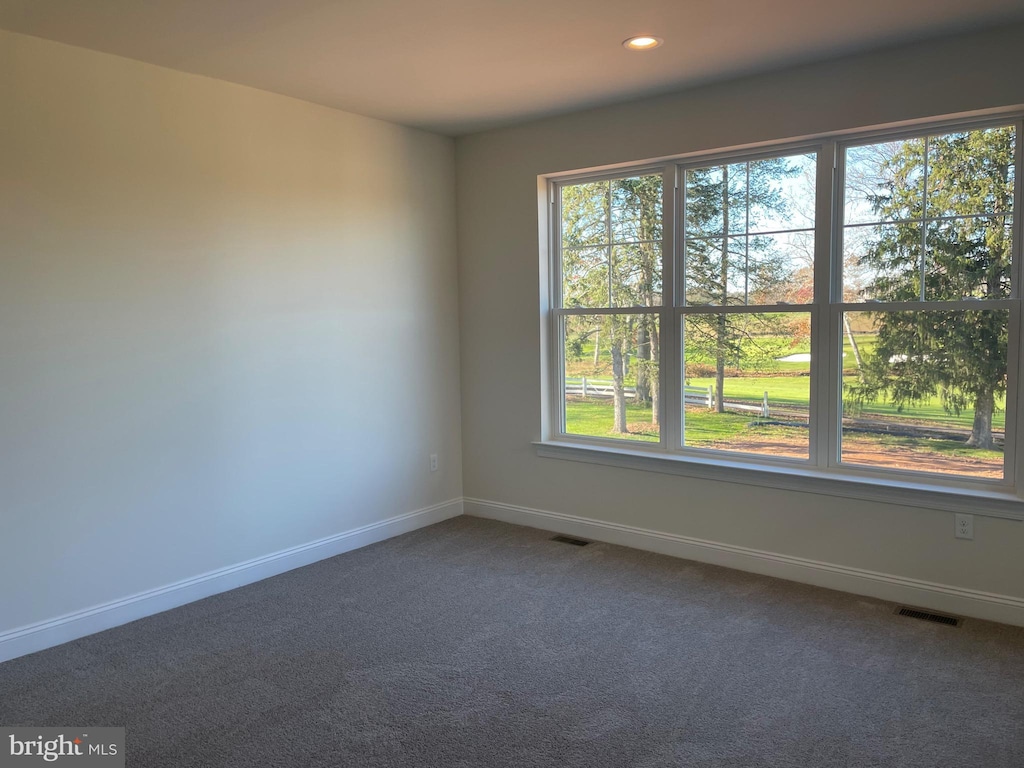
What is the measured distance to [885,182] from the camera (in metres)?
3.40

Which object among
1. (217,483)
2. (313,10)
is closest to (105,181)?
(313,10)

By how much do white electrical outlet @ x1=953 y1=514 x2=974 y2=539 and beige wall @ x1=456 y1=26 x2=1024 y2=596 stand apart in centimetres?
3

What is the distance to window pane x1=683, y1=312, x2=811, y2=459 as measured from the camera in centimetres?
371

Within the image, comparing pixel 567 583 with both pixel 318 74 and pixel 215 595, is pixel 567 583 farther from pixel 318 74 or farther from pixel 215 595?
pixel 318 74

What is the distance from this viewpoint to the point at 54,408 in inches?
120

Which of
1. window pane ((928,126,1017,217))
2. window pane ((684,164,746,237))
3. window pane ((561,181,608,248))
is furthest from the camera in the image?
window pane ((561,181,608,248))

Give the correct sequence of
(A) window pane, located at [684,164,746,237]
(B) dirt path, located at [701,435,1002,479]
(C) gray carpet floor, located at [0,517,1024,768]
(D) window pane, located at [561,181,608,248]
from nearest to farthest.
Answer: (C) gray carpet floor, located at [0,517,1024,768], (B) dirt path, located at [701,435,1002,479], (A) window pane, located at [684,164,746,237], (D) window pane, located at [561,181,608,248]

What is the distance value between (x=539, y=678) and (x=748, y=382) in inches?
76.8

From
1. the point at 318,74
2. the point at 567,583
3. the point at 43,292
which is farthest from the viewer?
the point at 567,583

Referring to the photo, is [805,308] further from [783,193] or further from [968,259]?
[968,259]

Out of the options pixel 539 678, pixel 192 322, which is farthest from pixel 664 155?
pixel 539 678

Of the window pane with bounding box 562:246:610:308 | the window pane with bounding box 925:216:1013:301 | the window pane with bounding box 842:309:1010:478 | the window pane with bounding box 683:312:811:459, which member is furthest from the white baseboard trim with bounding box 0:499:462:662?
the window pane with bounding box 925:216:1013:301

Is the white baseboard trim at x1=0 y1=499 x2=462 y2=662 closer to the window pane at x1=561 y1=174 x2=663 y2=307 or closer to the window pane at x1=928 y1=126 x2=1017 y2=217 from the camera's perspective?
the window pane at x1=561 y1=174 x2=663 y2=307

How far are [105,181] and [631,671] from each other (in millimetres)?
2981
